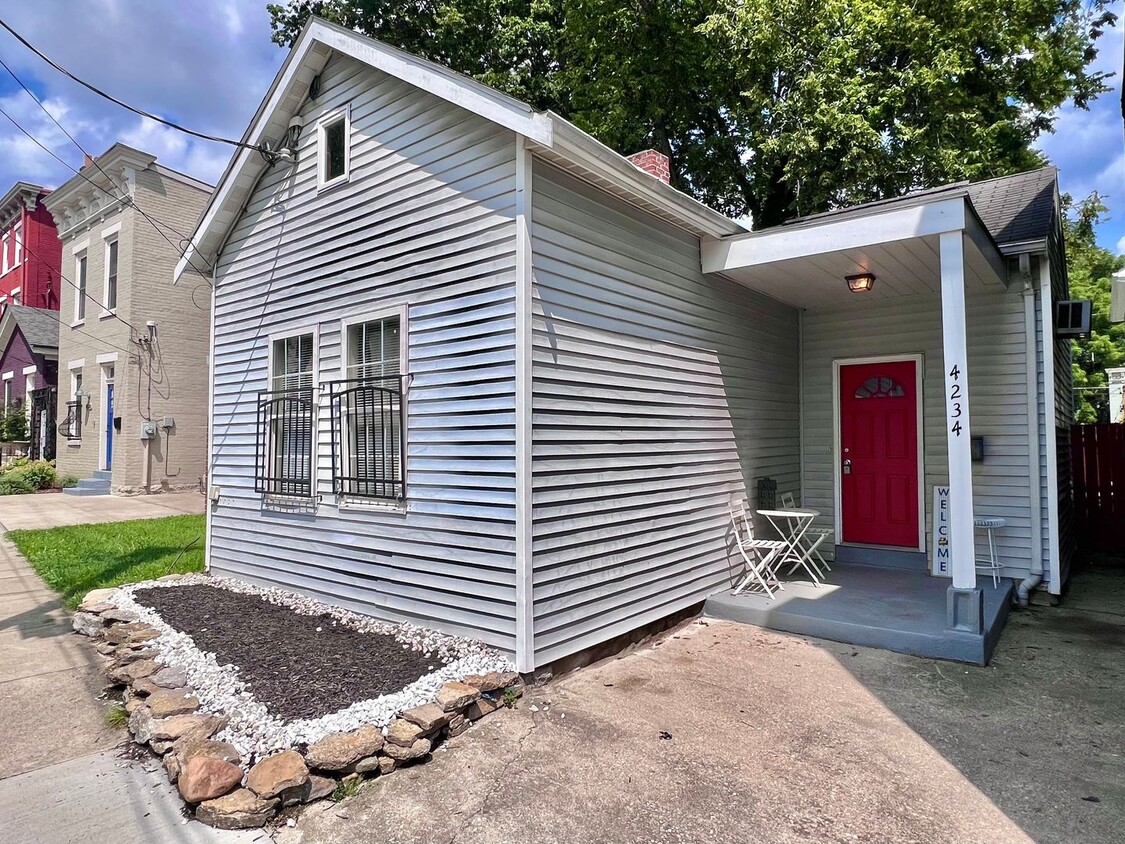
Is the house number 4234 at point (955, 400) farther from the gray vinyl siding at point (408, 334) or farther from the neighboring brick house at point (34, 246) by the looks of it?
the neighboring brick house at point (34, 246)

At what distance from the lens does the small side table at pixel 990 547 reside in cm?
590

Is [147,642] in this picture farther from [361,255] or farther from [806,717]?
[806,717]

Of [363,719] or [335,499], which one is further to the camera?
[335,499]

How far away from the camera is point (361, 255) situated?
526cm

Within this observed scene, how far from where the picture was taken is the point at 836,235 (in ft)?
16.7

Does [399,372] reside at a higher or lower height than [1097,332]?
lower

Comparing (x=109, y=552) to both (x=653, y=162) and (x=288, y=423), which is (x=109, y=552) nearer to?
(x=288, y=423)

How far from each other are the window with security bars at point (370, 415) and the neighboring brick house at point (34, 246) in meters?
19.0

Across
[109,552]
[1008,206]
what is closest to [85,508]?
[109,552]

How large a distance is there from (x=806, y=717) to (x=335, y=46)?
6.02m

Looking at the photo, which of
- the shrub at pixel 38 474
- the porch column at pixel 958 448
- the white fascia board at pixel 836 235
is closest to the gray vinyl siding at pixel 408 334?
the white fascia board at pixel 836 235

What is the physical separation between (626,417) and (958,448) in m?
2.24

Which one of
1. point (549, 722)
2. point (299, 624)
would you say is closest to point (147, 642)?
point (299, 624)

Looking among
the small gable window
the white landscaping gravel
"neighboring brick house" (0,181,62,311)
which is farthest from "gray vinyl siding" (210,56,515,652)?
"neighboring brick house" (0,181,62,311)
